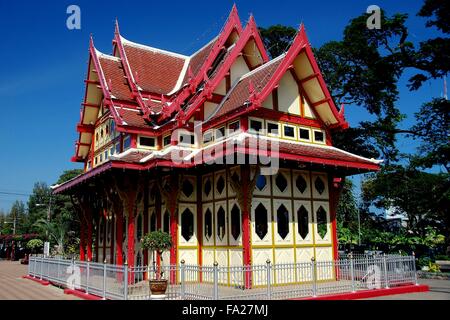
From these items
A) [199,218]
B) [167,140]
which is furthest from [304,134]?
[167,140]

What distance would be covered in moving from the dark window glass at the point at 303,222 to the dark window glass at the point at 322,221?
0.73 metres

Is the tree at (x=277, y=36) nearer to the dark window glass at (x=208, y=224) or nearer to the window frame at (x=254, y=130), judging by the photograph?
the window frame at (x=254, y=130)

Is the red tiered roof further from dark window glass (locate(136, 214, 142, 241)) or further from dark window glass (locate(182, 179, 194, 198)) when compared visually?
dark window glass (locate(136, 214, 142, 241))

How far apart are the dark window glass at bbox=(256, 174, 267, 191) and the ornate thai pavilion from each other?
38 millimetres

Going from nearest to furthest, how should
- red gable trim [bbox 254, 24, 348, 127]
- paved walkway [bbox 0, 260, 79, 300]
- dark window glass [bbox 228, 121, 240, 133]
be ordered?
paved walkway [bbox 0, 260, 79, 300]
red gable trim [bbox 254, 24, 348, 127]
dark window glass [bbox 228, 121, 240, 133]

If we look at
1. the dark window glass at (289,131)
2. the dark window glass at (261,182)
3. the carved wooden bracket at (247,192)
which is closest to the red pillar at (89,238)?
the carved wooden bracket at (247,192)

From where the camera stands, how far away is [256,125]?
1716 cm

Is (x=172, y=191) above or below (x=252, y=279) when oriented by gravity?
above

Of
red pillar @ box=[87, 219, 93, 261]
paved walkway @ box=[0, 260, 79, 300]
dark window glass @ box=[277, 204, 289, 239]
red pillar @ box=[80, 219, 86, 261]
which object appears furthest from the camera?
red pillar @ box=[80, 219, 86, 261]

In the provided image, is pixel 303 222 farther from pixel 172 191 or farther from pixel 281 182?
pixel 172 191

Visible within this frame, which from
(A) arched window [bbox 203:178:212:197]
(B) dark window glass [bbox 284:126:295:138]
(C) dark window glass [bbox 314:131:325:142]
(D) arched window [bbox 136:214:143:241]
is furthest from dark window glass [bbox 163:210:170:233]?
(C) dark window glass [bbox 314:131:325:142]

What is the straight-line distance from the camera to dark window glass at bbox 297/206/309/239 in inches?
668

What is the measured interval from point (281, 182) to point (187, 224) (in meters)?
4.04

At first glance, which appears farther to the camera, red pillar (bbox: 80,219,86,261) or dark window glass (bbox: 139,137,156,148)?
red pillar (bbox: 80,219,86,261)
